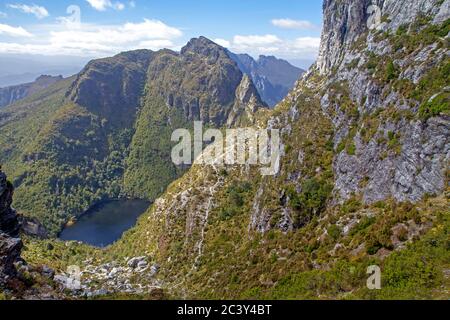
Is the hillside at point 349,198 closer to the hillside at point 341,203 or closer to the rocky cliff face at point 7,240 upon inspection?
the hillside at point 341,203

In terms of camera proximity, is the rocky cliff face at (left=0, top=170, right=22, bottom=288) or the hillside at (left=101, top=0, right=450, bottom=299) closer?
the hillside at (left=101, top=0, right=450, bottom=299)

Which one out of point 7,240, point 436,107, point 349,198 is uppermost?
point 436,107

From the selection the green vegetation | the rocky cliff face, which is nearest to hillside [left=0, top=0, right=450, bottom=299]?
the green vegetation

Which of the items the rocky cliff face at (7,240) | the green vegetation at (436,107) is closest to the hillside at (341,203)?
the green vegetation at (436,107)

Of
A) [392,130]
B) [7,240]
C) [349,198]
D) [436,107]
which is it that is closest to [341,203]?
[349,198]

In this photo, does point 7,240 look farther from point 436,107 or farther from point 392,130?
point 436,107

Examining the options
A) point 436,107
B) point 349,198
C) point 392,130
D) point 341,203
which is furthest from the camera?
point 341,203

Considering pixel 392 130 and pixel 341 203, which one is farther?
pixel 341 203

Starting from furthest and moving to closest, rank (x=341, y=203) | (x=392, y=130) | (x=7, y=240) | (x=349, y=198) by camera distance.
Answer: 1. (x=341, y=203)
2. (x=349, y=198)
3. (x=392, y=130)
4. (x=7, y=240)

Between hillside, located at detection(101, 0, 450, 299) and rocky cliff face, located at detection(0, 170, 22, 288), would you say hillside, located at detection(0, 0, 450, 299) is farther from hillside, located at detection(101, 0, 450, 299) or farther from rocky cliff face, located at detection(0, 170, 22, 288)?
rocky cliff face, located at detection(0, 170, 22, 288)

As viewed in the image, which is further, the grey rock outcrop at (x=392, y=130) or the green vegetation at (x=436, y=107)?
the green vegetation at (x=436, y=107)
